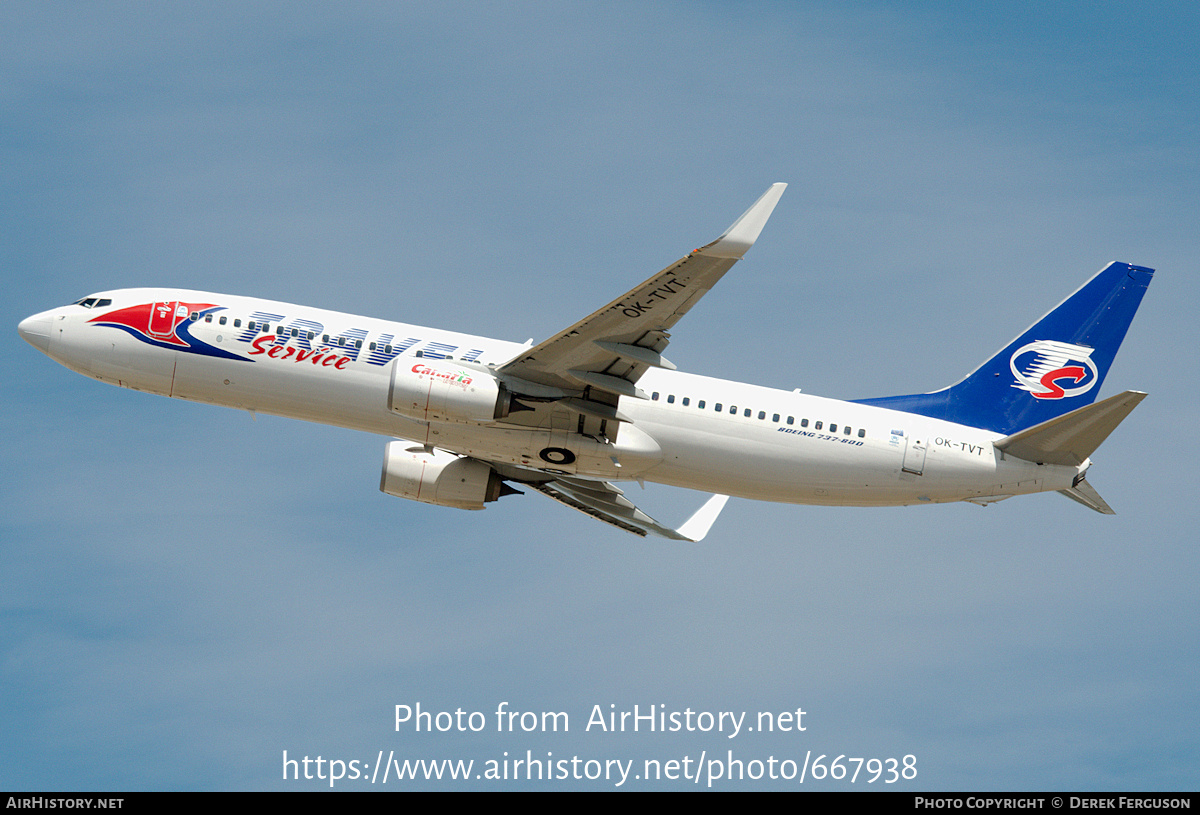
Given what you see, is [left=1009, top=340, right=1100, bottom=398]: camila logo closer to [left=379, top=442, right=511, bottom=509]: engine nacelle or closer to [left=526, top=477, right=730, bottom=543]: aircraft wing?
[left=526, top=477, right=730, bottom=543]: aircraft wing

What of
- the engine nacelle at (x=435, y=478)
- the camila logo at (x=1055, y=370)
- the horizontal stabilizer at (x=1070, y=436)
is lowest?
the engine nacelle at (x=435, y=478)

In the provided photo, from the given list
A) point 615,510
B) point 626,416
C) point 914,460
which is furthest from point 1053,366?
point 615,510

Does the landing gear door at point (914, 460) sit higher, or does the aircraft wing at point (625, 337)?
the aircraft wing at point (625, 337)

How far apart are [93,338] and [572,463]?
13789mm

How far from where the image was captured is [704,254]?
29281 millimetres

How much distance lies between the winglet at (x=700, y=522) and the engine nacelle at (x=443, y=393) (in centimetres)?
1042

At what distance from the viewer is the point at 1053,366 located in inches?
1533

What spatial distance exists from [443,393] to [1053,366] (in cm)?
1833

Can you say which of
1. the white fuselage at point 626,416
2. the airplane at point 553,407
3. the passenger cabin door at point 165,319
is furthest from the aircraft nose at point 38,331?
the passenger cabin door at point 165,319

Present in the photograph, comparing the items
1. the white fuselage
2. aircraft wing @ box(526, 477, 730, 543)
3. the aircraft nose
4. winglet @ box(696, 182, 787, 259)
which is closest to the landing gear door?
the white fuselage

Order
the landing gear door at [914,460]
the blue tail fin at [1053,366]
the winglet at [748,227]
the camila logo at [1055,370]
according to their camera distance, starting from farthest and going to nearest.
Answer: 1. the camila logo at [1055,370]
2. the blue tail fin at [1053,366]
3. the landing gear door at [914,460]
4. the winglet at [748,227]

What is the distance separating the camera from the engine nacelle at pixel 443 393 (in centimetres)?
3325

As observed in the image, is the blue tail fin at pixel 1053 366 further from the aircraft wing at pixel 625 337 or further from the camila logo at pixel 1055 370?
the aircraft wing at pixel 625 337

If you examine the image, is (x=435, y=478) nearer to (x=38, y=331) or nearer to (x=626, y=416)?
(x=626, y=416)
